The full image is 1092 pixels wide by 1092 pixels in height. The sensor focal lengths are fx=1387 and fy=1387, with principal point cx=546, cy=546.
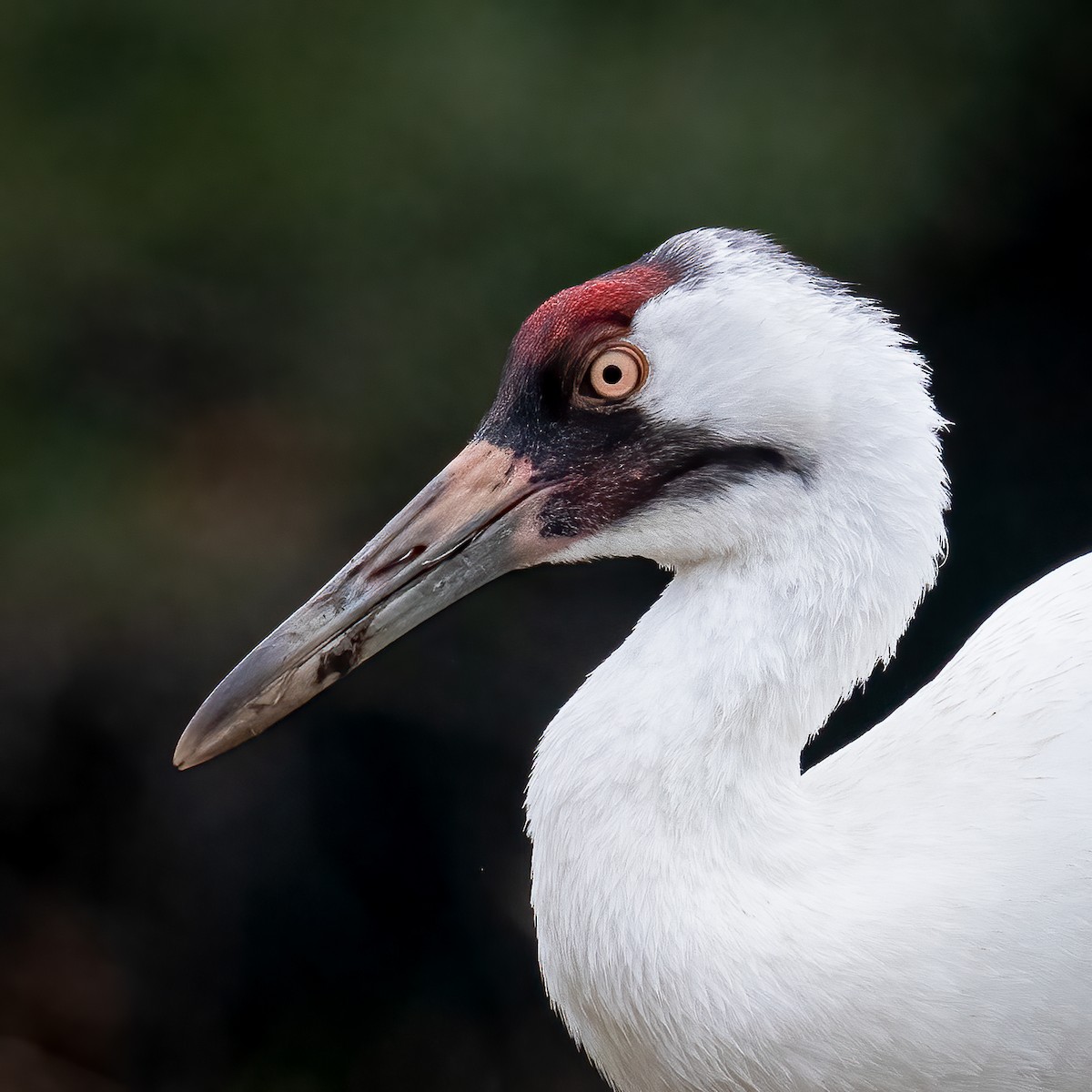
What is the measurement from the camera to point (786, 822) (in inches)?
68.6

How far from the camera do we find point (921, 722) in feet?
6.56

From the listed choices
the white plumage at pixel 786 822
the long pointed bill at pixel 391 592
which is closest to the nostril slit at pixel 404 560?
the long pointed bill at pixel 391 592

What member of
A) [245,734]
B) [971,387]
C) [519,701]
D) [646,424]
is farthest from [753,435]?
[971,387]

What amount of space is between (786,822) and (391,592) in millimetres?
599

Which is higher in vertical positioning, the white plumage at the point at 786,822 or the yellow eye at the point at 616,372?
the yellow eye at the point at 616,372

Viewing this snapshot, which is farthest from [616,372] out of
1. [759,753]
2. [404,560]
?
[759,753]

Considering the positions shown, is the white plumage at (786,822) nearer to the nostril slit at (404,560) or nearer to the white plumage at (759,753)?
the white plumage at (759,753)

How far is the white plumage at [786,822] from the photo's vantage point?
1681 millimetres

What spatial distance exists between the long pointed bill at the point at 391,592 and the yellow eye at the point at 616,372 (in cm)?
15

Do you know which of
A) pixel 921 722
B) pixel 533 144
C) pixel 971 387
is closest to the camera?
pixel 921 722

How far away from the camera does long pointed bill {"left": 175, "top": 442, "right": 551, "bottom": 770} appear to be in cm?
185

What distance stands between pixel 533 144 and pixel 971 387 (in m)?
1.35

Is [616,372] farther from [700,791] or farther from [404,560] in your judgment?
[700,791]

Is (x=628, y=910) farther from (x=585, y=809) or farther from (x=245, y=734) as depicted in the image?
(x=245, y=734)
